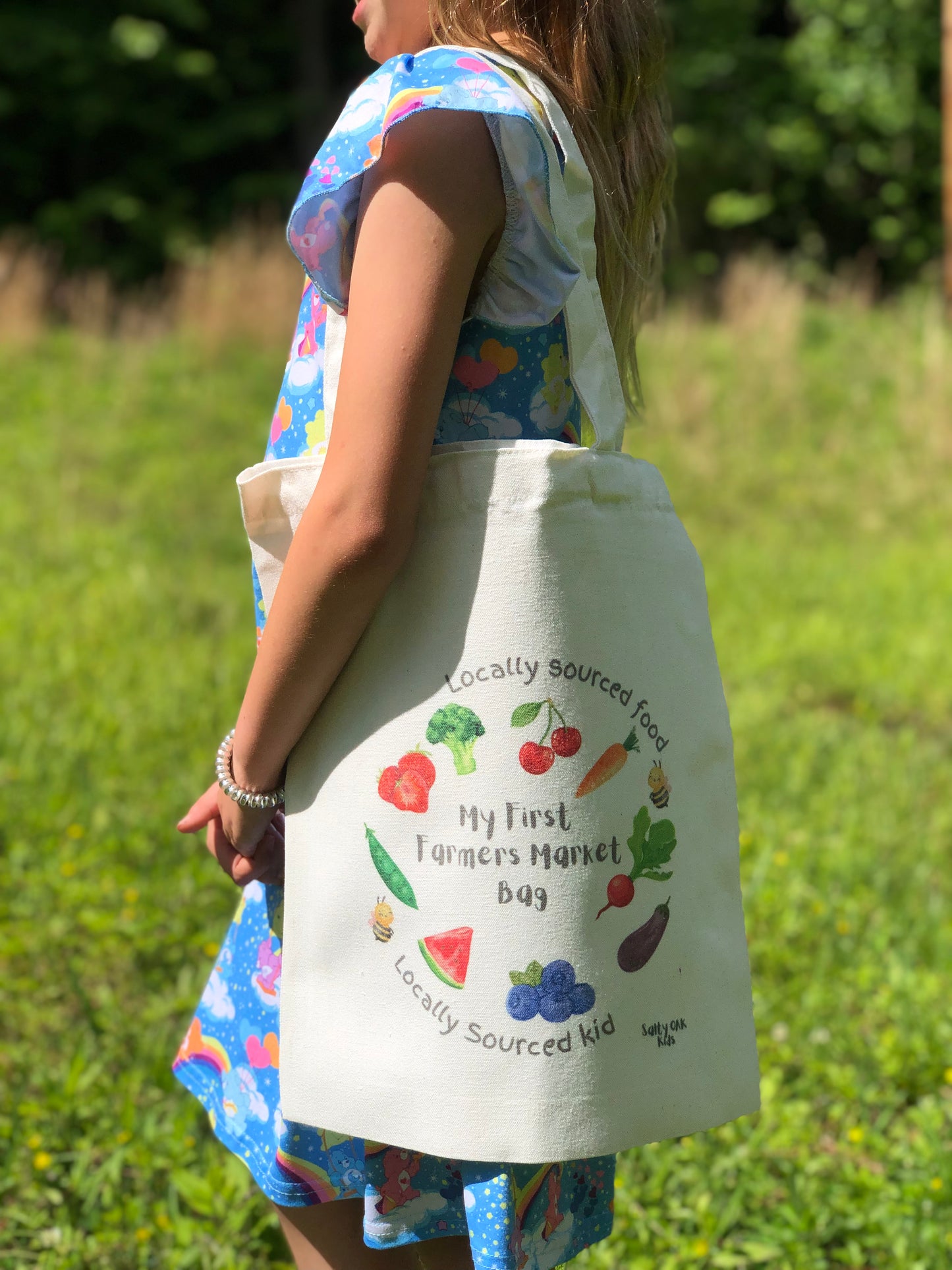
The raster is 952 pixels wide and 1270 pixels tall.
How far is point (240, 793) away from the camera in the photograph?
112cm

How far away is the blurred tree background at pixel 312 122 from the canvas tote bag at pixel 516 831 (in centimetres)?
1422

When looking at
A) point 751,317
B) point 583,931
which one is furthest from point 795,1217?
point 751,317

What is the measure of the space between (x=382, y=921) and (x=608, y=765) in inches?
8.9

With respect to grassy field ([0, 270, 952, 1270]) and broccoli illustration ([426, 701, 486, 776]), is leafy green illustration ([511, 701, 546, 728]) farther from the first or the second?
grassy field ([0, 270, 952, 1270])

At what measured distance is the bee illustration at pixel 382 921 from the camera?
0.99 meters

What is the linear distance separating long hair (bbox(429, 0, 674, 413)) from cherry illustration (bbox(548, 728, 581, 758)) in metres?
0.40

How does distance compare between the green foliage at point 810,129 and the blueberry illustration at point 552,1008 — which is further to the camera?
the green foliage at point 810,129

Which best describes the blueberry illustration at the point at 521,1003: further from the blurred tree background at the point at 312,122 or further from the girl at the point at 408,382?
the blurred tree background at the point at 312,122

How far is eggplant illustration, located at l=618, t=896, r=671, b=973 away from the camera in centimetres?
100

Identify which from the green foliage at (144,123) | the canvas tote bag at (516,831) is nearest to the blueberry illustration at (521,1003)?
the canvas tote bag at (516,831)

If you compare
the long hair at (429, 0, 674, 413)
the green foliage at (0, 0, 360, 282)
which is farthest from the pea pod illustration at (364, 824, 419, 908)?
the green foliage at (0, 0, 360, 282)

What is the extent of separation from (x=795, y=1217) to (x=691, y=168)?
15.9 metres

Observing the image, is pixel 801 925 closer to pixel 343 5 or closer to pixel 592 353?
pixel 592 353

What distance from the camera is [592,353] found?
1.06m
